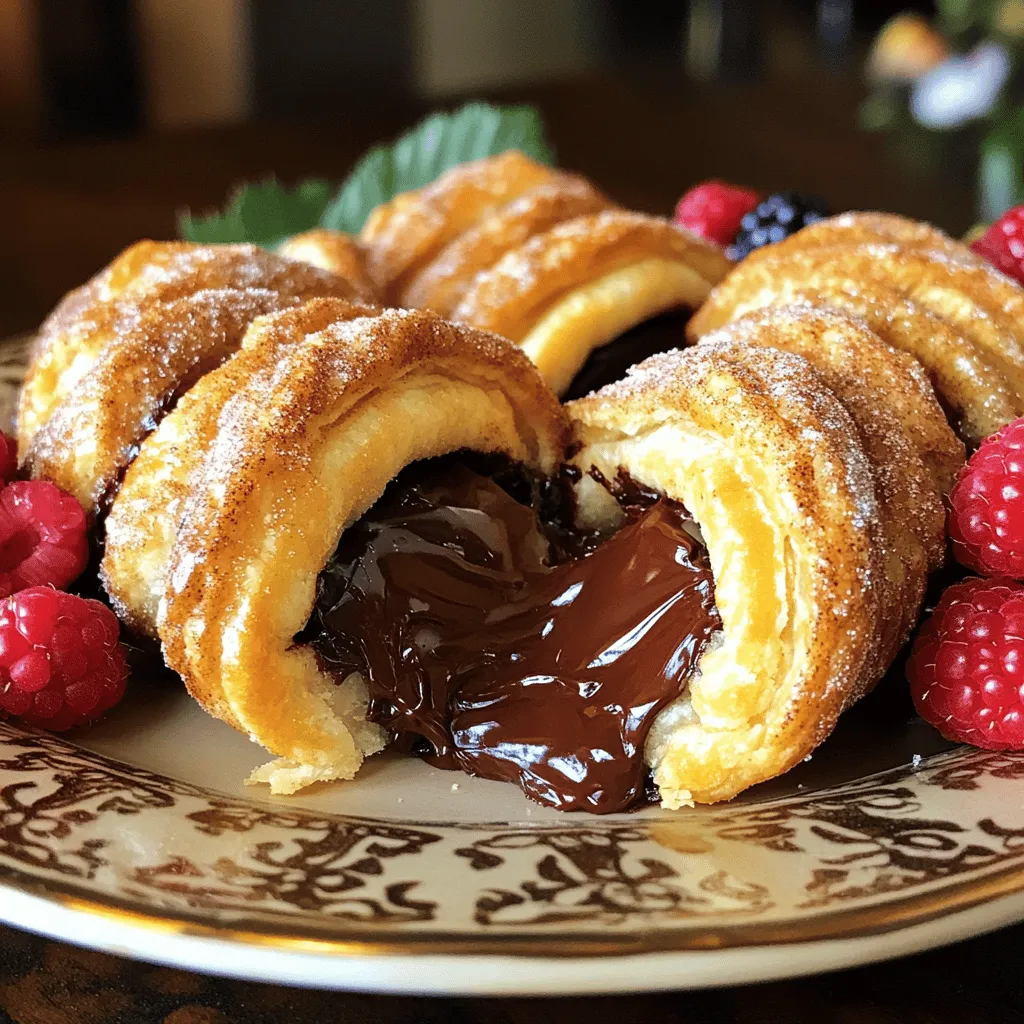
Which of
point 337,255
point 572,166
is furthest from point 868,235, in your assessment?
point 572,166

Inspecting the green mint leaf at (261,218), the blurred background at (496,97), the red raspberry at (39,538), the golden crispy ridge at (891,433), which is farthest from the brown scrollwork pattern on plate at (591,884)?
the blurred background at (496,97)

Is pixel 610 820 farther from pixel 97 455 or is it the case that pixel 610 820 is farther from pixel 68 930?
pixel 97 455

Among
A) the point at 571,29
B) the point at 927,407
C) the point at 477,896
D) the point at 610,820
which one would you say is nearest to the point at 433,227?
the point at 927,407

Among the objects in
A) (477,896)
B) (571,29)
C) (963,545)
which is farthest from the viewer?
(571,29)

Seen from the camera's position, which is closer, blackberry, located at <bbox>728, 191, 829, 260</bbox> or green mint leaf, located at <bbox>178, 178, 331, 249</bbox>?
blackberry, located at <bbox>728, 191, 829, 260</bbox>

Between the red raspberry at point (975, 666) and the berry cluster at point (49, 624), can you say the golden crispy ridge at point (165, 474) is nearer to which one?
the berry cluster at point (49, 624)

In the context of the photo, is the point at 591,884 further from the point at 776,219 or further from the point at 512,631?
the point at 776,219

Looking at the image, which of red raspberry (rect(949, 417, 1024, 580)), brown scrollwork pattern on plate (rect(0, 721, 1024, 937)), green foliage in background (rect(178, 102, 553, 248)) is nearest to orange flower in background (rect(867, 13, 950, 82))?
green foliage in background (rect(178, 102, 553, 248))

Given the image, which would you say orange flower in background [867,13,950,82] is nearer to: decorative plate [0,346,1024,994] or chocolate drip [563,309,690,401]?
chocolate drip [563,309,690,401]
